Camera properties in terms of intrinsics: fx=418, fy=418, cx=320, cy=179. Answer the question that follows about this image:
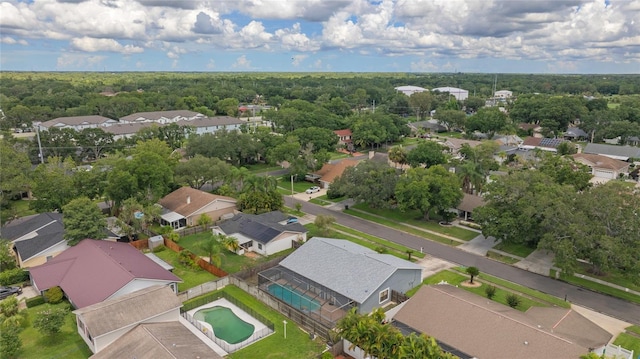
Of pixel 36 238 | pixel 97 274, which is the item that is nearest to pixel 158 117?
pixel 36 238

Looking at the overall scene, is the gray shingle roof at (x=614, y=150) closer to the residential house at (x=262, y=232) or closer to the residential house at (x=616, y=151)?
the residential house at (x=616, y=151)

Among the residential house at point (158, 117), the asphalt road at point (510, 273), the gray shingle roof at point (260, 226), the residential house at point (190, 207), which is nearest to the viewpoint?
the asphalt road at point (510, 273)

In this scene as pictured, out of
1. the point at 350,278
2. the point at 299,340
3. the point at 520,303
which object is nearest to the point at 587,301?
the point at 520,303

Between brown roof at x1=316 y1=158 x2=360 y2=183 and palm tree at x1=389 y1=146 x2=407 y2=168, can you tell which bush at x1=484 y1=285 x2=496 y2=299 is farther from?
palm tree at x1=389 y1=146 x2=407 y2=168

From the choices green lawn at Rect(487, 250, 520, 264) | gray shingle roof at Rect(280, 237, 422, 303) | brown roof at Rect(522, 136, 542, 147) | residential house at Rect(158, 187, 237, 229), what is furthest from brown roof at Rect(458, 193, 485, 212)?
brown roof at Rect(522, 136, 542, 147)

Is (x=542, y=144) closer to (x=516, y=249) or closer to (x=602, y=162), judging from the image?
(x=602, y=162)

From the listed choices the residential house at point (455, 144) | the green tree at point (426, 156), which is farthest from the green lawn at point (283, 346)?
the residential house at point (455, 144)
